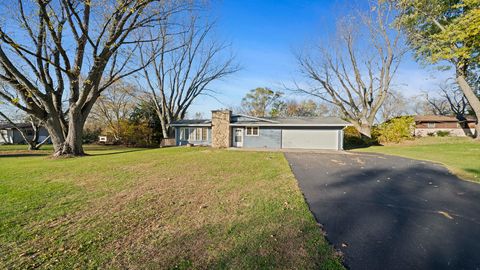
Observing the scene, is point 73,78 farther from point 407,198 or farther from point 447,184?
point 447,184

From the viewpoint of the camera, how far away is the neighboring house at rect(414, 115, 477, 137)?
3347 cm

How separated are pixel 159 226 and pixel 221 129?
15731 millimetres

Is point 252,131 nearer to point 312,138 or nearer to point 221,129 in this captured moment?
point 221,129

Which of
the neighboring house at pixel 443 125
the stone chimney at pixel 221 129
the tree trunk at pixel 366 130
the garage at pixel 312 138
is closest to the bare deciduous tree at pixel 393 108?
the neighboring house at pixel 443 125

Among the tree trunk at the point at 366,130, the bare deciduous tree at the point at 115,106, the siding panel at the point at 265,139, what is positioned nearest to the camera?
the siding panel at the point at 265,139

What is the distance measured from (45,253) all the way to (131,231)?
952 millimetres

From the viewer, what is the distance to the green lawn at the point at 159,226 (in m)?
2.43

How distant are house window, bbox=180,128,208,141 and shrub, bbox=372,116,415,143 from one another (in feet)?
57.3

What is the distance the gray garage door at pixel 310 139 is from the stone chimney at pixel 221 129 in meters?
5.00

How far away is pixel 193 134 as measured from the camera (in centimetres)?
2083

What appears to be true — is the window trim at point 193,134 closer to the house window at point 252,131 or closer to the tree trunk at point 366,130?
the house window at point 252,131

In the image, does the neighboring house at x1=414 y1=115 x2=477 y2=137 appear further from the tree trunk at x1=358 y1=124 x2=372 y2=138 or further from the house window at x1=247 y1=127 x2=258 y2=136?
the house window at x1=247 y1=127 x2=258 y2=136

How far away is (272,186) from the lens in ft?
18.3

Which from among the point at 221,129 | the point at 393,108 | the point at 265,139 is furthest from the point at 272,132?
the point at 393,108
